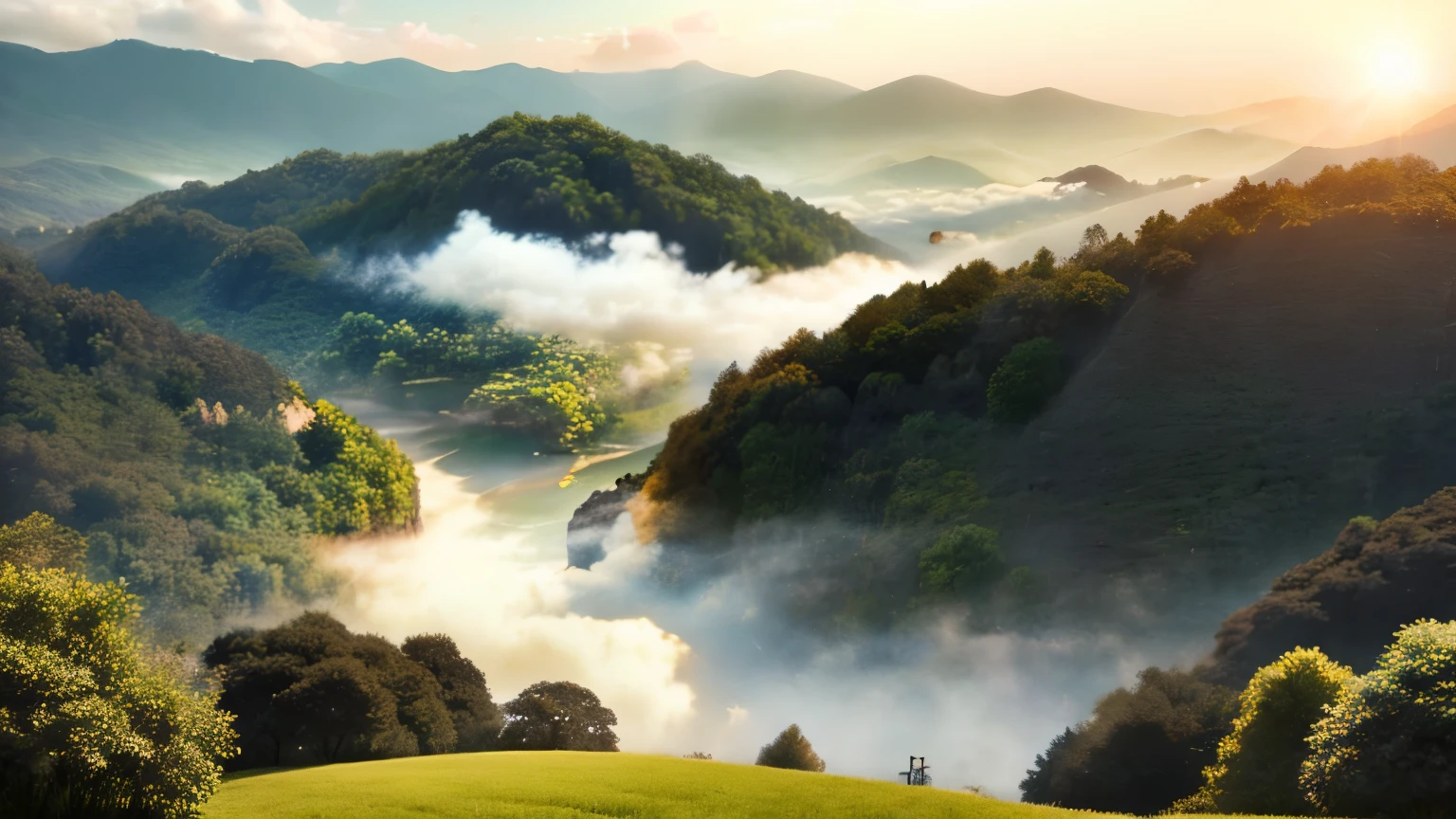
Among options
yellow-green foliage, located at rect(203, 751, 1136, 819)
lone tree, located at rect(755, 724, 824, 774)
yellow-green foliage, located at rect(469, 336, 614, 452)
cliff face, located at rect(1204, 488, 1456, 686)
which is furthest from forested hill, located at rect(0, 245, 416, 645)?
cliff face, located at rect(1204, 488, 1456, 686)

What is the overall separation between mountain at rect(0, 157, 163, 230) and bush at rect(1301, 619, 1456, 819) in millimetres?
85001

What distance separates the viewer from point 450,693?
2700 cm

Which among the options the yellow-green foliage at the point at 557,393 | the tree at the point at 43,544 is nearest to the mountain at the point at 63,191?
the yellow-green foliage at the point at 557,393

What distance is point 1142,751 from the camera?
1933cm

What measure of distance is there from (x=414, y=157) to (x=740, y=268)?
30825 millimetres

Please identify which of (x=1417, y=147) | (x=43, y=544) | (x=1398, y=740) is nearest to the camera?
(x=1398, y=740)

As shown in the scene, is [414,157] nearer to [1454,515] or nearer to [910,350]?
[910,350]

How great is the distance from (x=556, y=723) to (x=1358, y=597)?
59.1ft

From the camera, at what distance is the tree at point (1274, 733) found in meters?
16.4

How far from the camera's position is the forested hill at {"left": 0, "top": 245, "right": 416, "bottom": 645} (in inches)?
1255

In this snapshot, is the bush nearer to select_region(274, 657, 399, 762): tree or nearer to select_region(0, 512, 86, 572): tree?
select_region(274, 657, 399, 762): tree

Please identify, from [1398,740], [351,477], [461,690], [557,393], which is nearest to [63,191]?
[557,393]

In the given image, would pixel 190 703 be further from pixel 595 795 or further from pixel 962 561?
pixel 962 561

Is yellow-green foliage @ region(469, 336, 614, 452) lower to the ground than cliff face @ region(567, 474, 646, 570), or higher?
higher
